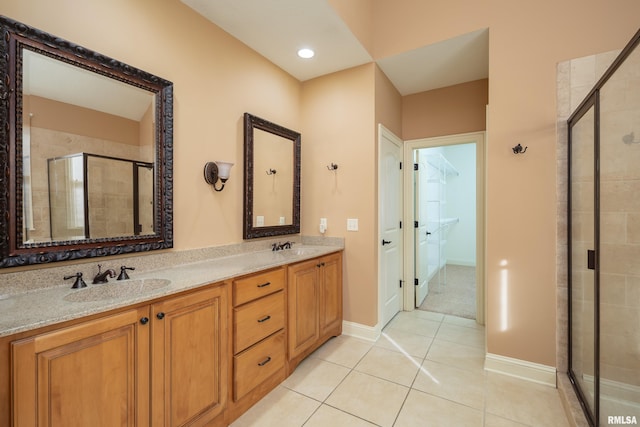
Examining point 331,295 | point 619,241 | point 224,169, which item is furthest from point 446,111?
point 224,169

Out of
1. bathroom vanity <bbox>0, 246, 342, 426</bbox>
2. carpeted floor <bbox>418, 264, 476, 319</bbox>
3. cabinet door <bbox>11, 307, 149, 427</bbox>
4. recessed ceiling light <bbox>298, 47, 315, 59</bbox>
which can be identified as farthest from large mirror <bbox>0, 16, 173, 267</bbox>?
carpeted floor <bbox>418, 264, 476, 319</bbox>

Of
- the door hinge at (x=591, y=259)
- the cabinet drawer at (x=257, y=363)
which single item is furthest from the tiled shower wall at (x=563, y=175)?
the cabinet drawer at (x=257, y=363)

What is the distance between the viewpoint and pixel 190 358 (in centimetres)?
149

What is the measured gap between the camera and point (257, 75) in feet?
8.82

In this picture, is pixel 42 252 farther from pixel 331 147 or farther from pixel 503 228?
pixel 503 228

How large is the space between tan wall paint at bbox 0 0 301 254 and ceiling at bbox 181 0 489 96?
5.6 inches

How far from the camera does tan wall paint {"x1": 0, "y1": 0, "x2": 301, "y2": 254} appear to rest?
1.56 meters

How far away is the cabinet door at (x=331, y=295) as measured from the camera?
2621mm

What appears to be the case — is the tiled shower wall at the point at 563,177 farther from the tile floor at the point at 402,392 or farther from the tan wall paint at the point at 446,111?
the tan wall paint at the point at 446,111

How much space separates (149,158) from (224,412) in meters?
1.62

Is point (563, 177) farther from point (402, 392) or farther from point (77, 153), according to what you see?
point (77, 153)

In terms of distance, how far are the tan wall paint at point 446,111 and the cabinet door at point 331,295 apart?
193 cm

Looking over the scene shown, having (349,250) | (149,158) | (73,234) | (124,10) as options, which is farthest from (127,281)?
(349,250)

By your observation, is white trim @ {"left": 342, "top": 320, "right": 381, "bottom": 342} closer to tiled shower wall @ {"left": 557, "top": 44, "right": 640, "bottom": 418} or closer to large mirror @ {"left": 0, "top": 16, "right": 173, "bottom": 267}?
tiled shower wall @ {"left": 557, "top": 44, "right": 640, "bottom": 418}
